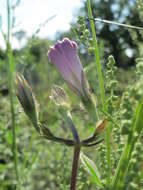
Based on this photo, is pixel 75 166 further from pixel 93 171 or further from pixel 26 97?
pixel 26 97

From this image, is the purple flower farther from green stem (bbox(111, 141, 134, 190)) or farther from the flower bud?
green stem (bbox(111, 141, 134, 190))

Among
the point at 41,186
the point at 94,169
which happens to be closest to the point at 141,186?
the point at 94,169

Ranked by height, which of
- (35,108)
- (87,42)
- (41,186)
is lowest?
(41,186)

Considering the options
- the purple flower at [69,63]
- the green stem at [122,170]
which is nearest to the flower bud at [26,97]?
the purple flower at [69,63]

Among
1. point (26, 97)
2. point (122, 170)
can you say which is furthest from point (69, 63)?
point (122, 170)

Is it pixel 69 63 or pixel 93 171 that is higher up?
pixel 69 63

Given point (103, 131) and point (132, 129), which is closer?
point (132, 129)

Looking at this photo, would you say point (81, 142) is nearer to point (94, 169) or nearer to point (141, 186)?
point (94, 169)

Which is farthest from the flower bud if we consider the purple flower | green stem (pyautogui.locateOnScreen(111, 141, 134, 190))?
green stem (pyautogui.locateOnScreen(111, 141, 134, 190))
